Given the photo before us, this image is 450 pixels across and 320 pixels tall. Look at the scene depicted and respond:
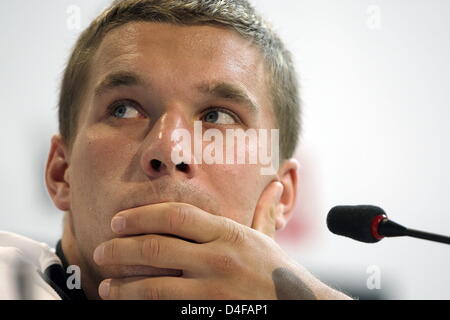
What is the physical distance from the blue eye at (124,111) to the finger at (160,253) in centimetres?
38

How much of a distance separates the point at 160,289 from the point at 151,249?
81 millimetres

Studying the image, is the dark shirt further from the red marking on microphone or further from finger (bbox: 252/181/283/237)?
the red marking on microphone

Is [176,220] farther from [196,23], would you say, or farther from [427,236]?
[196,23]

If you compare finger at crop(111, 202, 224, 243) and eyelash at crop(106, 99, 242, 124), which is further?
eyelash at crop(106, 99, 242, 124)

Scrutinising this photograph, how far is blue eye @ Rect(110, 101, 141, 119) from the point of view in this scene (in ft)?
4.15

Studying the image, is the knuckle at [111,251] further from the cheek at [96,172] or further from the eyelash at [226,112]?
the eyelash at [226,112]

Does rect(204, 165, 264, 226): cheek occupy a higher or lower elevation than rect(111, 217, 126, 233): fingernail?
higher

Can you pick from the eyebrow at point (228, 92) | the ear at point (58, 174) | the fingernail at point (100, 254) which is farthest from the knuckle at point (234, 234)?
the ear at point (58, 174)

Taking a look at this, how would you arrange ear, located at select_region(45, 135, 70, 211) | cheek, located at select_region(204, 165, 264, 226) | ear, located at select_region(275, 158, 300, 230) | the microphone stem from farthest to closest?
ear, located at select_region(275, 158, 300, 230) → ear, located at select_region(45, 135, 70, 211) → cheek, located at select_region(204, 165, 264, 226) → the microphone stem

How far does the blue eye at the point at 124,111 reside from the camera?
126cm

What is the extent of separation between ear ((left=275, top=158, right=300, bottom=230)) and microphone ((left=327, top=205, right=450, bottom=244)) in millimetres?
463

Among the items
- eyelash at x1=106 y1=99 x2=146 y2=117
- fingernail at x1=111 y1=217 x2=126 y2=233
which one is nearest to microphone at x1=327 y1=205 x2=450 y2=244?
fingernail at x1=111 y1=217 x2=126 y2=233

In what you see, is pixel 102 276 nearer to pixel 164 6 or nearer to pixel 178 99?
pixel 178 99
